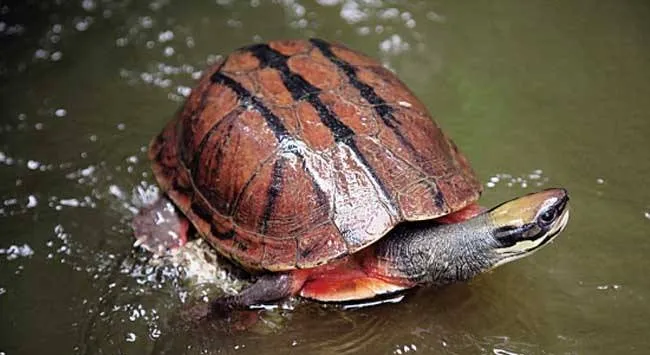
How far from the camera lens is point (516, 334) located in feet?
9.48

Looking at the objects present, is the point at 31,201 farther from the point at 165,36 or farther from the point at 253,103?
the point at 165,36

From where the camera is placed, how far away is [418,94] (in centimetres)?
411

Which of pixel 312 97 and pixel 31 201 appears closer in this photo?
pixel 312 97

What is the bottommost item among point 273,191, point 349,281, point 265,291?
point 265,291

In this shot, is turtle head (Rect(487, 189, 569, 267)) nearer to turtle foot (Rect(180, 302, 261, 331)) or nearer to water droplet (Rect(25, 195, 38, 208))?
turtle foot (Rect(180, 302, 261, 331))

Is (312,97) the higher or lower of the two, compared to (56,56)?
higher

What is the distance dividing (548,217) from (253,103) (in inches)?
48.8

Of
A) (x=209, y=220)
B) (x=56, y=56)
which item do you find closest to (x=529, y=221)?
(x=209, y=220)

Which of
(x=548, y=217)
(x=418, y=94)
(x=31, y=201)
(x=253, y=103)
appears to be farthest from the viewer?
(x=418, y=94)

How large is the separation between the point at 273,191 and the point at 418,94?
58.9 inches

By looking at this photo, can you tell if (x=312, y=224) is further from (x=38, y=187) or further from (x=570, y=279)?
(x=38, y=187)

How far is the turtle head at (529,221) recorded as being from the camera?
251 cm

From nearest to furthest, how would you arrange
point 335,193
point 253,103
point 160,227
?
1. point 335,193
2. point 253,103
3. point 160,227

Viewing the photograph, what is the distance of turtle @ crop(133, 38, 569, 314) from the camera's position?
108 inches
